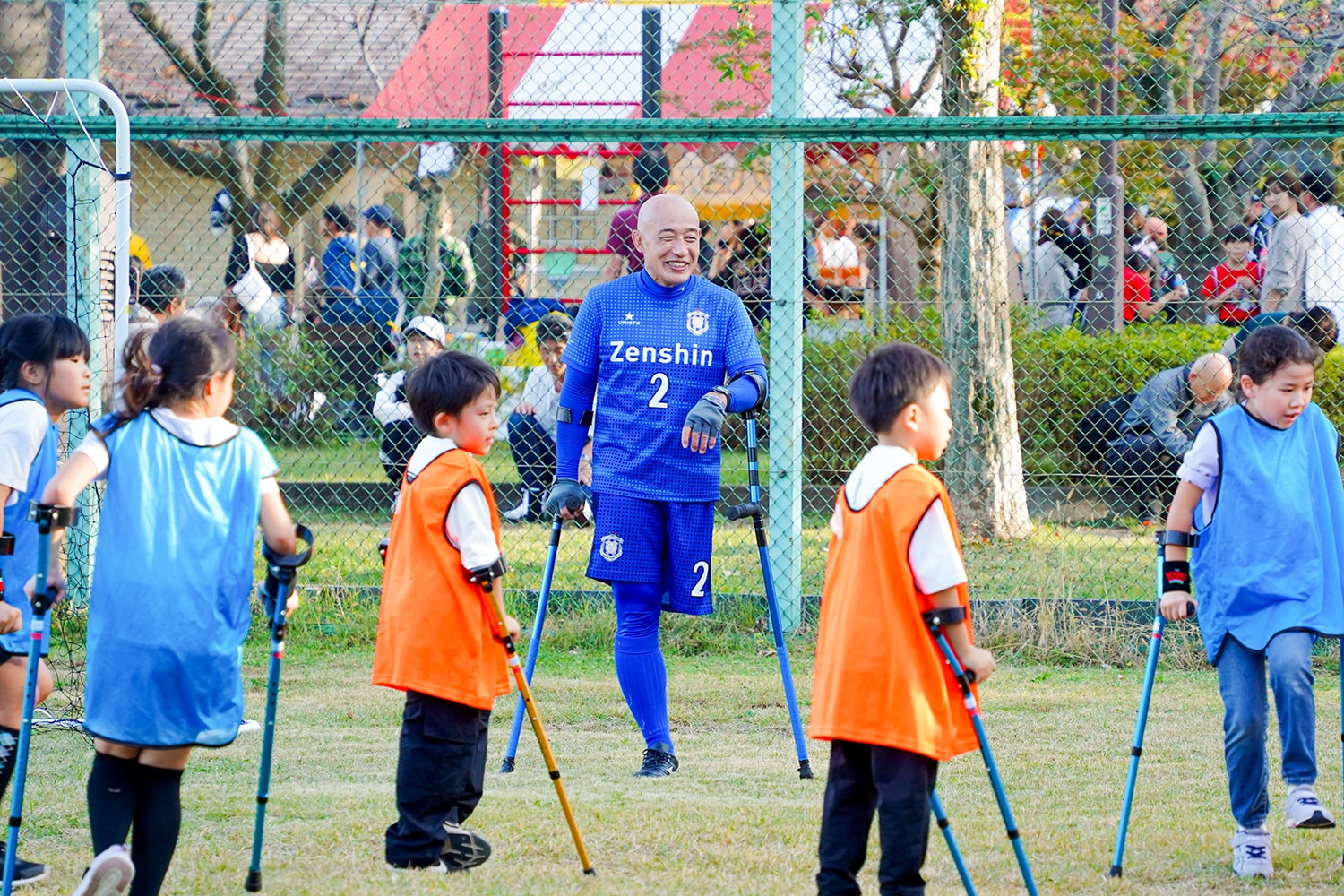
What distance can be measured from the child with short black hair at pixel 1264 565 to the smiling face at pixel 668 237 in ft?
6.49

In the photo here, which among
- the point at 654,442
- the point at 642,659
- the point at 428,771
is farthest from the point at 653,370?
the point at 428,771

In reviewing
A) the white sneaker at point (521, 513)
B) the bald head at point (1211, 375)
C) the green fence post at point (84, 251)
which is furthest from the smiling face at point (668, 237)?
the bald head at point (1211, 375)

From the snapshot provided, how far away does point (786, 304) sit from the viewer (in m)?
7.26

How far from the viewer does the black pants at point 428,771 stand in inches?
159

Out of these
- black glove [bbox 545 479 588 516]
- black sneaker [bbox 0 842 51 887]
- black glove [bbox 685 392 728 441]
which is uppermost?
black glove [bbox 685 392 728 441]

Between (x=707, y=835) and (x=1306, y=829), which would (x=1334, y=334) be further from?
(x=707, y=835)

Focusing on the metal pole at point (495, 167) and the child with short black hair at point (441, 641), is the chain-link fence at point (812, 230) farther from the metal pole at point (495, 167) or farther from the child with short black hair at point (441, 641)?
the child with short black hair at point (441, 641)

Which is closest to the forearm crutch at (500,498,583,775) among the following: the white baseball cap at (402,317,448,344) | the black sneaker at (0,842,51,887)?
the black sneaker at (0,842,51,887)

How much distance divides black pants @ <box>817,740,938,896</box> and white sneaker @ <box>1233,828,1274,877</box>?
1143mm

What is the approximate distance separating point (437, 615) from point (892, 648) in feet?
4.16

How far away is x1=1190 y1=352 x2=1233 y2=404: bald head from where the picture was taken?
780 cm

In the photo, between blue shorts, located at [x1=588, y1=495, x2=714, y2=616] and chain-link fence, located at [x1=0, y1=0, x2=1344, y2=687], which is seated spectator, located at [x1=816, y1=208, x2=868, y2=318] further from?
blue shorts, located at [x1=588, y1=495, x2=714, y2=616]

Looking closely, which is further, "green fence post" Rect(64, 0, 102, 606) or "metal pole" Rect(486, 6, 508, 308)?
"metal pole" Rect(486, 6, 508, 308)

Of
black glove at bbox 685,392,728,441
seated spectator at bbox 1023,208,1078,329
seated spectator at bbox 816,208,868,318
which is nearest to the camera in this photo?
black glove at bbox 685,392,728,441
